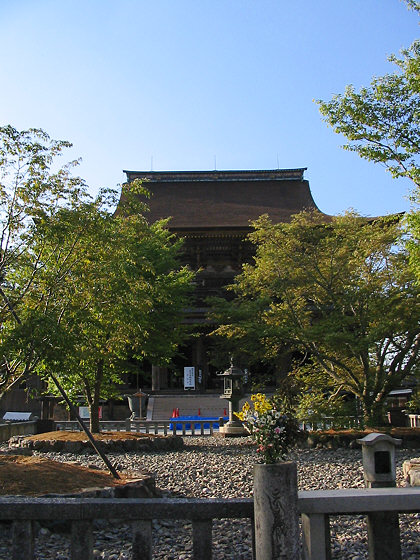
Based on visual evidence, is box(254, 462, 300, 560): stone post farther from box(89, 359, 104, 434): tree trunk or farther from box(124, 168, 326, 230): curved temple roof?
box(124, 168, 326, 230): curved temple roof

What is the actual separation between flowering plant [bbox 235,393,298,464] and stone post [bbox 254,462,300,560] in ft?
0.68

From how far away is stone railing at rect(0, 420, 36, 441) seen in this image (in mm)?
16953

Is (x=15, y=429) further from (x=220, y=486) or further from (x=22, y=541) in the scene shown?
(x=22, y=541)

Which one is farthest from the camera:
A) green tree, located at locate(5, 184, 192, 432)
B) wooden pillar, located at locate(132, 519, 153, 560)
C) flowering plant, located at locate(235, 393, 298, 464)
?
green tree, located at locate(5, 184, 192, 432)

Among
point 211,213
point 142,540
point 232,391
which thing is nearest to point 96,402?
point 232,391

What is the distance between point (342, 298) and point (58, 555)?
11010 millimetres

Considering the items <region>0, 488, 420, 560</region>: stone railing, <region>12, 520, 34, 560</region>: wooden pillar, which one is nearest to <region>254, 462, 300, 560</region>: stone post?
<region>0, 488, 420, 560</region>: stone railing

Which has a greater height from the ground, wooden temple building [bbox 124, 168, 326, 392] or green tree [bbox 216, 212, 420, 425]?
wooden temple building [bbox 124, 168, 326, 392]

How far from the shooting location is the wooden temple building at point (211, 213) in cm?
2841

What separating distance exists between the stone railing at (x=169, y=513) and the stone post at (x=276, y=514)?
6.2 inches

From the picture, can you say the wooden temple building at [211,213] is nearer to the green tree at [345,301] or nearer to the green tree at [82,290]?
the green tree at [345,301]

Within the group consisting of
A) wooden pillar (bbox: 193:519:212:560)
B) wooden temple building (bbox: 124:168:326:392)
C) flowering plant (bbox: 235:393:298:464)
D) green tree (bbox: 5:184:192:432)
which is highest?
wooden temple building (bbox: 124:168:326:392)

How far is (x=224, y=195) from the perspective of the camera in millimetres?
35344

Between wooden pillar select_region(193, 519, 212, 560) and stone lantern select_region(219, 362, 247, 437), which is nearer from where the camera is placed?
wooden pillar select_region(193, 519, 212, 560)
